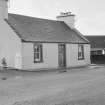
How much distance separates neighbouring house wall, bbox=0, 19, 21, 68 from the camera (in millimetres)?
19031

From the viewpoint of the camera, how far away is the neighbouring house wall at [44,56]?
1877cm

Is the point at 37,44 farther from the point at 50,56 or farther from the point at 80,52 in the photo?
the point at 80,52

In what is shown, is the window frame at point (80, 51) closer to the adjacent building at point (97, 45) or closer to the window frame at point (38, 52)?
the window frame at point (38, 52)

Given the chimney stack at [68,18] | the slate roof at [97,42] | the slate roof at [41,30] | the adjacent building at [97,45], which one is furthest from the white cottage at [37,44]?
the slate roof at [97,42]

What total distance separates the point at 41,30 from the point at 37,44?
2586mm

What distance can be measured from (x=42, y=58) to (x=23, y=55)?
2161mm

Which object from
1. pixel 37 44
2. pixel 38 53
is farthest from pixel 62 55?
pixel 37 44

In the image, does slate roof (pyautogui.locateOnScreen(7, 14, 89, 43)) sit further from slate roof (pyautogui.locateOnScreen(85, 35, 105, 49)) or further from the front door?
slate roof (pyautogui.locateOnScreen(85, 35, 105, 49))

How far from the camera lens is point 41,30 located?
71.6ft

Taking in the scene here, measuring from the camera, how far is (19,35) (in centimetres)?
1869

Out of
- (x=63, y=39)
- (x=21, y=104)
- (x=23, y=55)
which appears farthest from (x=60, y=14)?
(x=21, y=104)

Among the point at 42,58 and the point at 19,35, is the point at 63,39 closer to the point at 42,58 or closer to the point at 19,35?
the point at 42,58

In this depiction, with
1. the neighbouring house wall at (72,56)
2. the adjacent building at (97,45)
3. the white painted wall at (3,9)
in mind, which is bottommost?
the neighbouring house wall at (72,56)

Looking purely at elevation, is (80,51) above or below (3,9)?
below
